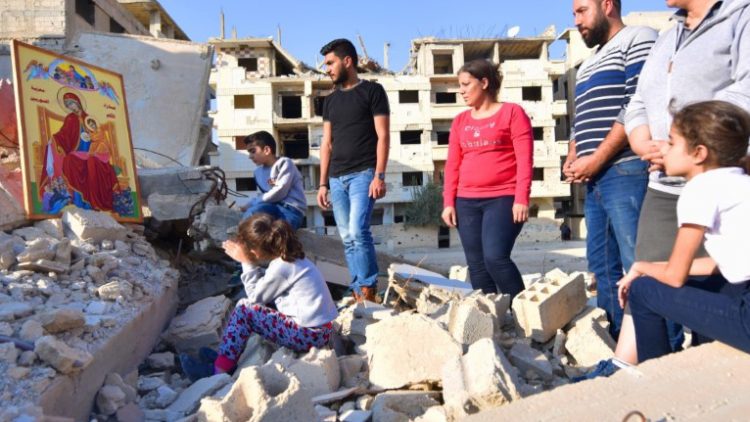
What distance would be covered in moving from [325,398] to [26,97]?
3.64 meters

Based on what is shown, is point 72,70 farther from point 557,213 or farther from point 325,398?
point 557,213

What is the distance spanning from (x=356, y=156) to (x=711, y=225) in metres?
2.66

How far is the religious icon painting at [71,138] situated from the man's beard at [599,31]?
13.1 ft

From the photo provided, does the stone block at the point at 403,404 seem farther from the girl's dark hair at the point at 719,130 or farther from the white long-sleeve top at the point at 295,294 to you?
the girl's dark hair at the point at 719,130

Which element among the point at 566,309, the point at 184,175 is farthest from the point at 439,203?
the point at 566,309

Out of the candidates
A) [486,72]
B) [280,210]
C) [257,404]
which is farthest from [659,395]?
[280,210]

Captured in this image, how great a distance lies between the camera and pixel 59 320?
260 cm

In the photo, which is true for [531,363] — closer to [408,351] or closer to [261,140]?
[408,351]

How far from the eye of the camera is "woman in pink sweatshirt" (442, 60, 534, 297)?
3.43 meters

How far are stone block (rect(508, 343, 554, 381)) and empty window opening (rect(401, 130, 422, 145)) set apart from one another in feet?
86.7

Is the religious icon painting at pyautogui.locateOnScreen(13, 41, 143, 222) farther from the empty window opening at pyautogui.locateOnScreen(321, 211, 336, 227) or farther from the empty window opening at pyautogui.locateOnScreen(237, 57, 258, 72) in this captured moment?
the empty window opening at pyautogui.locateOnScreen(237, 57, 258, 72)

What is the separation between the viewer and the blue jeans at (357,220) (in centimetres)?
404

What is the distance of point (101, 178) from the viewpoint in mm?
4828

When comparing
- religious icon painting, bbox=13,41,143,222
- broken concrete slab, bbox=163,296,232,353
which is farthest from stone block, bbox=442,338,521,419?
religious icon painting, bbox=13,41,143,222
